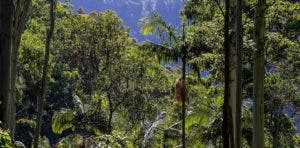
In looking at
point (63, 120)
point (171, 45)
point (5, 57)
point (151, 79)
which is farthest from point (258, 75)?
point (151, 79)

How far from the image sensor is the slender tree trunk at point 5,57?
9422mm

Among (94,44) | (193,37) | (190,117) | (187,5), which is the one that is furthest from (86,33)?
→ (193,37)

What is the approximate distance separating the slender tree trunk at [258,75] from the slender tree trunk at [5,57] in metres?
6.54

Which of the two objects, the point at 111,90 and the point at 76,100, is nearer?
the point at 76,100

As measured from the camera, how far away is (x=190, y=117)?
2158 centimetres

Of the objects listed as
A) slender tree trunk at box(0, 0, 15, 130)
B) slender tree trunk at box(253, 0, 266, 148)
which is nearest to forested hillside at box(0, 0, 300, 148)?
slender tree trunk at box(253, 0, 266, 148)

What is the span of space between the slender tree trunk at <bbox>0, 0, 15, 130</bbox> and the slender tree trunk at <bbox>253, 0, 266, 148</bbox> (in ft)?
21.4

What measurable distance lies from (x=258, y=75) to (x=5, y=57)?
7.19 m

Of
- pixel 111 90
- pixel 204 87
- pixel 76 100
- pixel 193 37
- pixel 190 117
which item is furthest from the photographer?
pixel 204 87

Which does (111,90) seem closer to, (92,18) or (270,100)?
(92,18)

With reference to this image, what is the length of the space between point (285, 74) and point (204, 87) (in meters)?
4.89

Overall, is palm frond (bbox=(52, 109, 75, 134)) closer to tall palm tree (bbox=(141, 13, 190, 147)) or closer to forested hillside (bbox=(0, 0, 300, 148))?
forested hillside (bbox=(0, 0, 300, 148))

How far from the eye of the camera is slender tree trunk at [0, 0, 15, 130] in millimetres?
9422

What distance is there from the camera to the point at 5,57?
9523 mm
